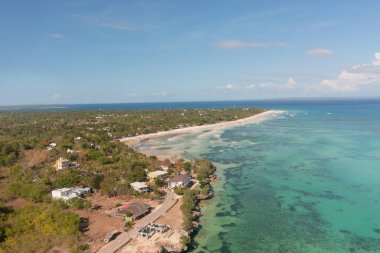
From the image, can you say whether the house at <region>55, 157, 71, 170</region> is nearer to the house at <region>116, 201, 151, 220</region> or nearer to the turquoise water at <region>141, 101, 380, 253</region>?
the house at <region>116, 201, 151, 220</region>

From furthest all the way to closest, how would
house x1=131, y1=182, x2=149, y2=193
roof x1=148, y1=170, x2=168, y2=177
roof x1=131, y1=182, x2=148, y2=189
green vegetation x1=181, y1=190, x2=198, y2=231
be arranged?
roof x1=148, y1=170, x2=168, y2=177, roof x1=131, y1=182, x2=148, y2=189, house x1=131, y1=182, x2=149, y2=193, green vegetation x1=181, y1=190, x2=198, y2=231

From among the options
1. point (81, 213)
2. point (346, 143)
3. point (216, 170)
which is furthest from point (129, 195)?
point (346, 143)

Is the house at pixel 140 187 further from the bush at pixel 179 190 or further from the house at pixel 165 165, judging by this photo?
the house at pixel 165 165

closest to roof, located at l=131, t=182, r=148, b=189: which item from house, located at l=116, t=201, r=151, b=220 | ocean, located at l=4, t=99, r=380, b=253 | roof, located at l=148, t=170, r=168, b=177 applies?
roof, located at l=148, t=170, r=168, b=177

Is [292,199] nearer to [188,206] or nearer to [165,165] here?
[188,206]

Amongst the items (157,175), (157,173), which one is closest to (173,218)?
(157,175)

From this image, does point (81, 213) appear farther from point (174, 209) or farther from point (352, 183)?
point (352, 183)
